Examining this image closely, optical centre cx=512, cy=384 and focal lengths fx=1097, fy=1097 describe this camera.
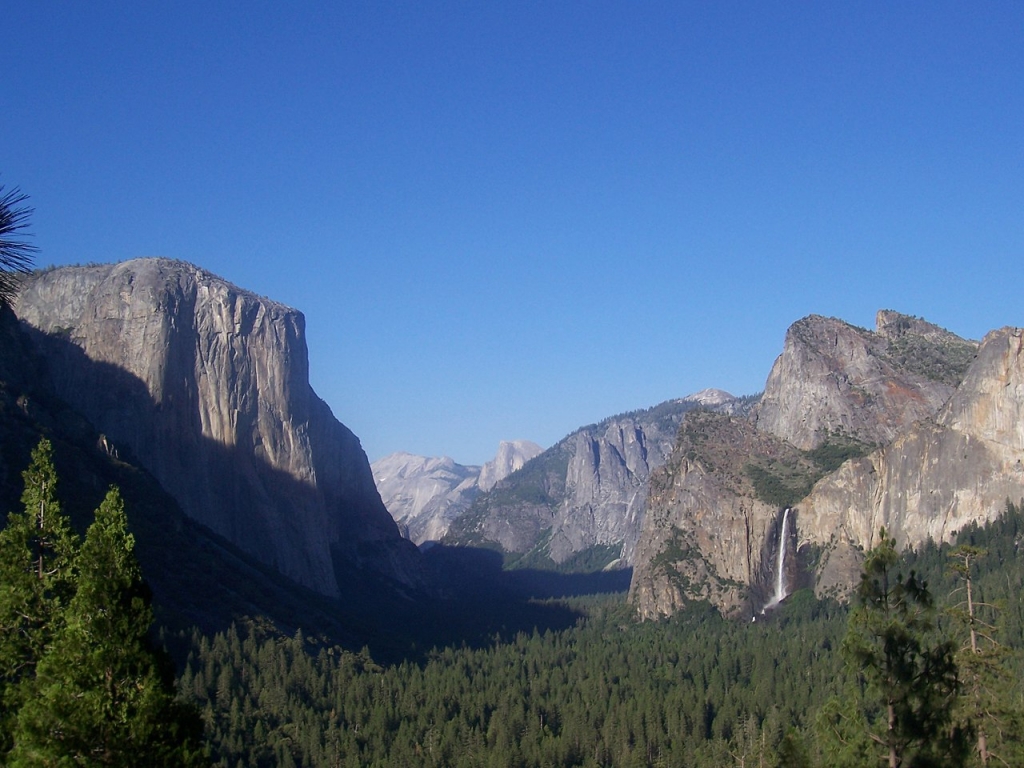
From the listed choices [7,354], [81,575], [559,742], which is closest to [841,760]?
[81,575]

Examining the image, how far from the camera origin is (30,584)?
96.4ft

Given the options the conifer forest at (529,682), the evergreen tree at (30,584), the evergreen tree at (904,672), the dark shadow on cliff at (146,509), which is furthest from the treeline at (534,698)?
the evergreen tree at (30,584)

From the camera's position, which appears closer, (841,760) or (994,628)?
(841,760)

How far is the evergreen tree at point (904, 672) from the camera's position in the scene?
108 ft

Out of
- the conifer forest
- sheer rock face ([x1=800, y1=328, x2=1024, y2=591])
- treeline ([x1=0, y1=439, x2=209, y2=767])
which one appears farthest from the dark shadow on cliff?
treeline ([x1=0, y1=439, x2=209, y2=767])

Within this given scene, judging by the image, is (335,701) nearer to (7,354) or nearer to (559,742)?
(559,742)

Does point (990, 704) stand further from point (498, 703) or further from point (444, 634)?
point (444, 634)

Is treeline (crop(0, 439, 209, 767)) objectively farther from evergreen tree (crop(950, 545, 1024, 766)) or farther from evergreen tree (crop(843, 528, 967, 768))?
evergreen tree (crop(950, 545, 1024, 766))

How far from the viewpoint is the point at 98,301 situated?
19400 cm

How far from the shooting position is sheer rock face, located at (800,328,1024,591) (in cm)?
16525

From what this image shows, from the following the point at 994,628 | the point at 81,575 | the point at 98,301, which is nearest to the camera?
the point at 81,575

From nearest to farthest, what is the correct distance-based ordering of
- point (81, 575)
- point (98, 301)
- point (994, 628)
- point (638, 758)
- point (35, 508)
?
point (81, 575) → point (35, 508) → point (994, 628) → point (638, 758) → point (98, 301)

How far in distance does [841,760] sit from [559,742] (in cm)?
7433

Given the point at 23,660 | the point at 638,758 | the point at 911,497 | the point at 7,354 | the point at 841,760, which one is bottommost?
the point at 638,758
